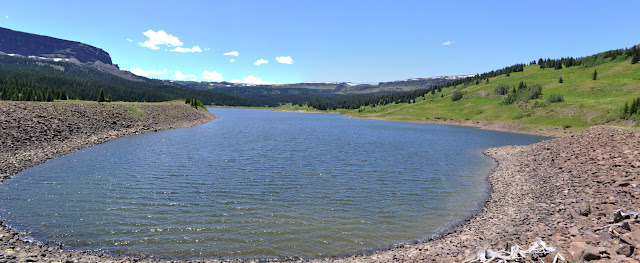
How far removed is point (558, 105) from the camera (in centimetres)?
9425

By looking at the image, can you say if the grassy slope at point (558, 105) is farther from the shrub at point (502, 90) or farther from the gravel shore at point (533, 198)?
the gravel shore at point (533, 198)

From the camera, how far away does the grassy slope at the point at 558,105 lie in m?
80.4

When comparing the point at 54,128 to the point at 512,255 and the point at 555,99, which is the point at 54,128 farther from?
the point at 555,99

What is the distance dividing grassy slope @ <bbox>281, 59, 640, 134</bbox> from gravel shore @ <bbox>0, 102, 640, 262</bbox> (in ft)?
165

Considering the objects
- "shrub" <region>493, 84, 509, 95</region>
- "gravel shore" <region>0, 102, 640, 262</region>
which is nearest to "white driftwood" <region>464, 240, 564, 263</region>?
"gravel shore" <region>0, 102, 640, 262</region>

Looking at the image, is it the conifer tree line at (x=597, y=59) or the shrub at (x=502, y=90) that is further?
the shrub at (x=502, y=90)

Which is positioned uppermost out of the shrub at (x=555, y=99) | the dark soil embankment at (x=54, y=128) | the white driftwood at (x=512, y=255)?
the shrub at (x=555, y=99)

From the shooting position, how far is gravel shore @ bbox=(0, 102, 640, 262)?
40.4 feet

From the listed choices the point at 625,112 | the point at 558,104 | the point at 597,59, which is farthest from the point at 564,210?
the point at 597,59

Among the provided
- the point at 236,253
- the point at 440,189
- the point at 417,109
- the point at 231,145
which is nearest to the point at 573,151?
the point at 440,189

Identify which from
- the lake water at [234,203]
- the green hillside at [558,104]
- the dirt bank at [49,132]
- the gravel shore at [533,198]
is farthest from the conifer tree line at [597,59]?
the dirt bank at [49,132]

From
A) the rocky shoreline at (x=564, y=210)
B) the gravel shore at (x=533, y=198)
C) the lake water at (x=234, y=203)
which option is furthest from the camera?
the lake water at (x=234, y=203)

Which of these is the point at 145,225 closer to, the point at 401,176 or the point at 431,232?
the point at 431,232

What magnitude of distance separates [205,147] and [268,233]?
1357 inches
